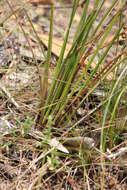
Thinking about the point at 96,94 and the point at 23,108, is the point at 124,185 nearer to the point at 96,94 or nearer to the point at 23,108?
the point at 96,94

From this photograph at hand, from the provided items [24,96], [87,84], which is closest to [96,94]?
[87,84]

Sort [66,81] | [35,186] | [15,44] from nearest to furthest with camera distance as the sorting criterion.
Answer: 1. [35,186]
2. [66,81]
3. [15,44]

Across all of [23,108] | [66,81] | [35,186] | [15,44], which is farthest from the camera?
[15,44]

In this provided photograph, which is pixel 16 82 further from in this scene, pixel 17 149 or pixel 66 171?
pixel 66 171

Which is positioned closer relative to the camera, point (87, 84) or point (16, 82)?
point (87, 84)

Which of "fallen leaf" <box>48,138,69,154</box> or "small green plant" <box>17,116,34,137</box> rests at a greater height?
"small green plant" <box>17,116,34,137</box>

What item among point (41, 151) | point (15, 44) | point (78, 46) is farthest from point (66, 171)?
point (15, 44)

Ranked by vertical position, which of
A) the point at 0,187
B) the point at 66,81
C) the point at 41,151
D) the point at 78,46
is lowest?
the point at 0,187

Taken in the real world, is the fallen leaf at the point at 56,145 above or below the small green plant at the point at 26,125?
below

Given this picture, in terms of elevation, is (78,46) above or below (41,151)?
above
